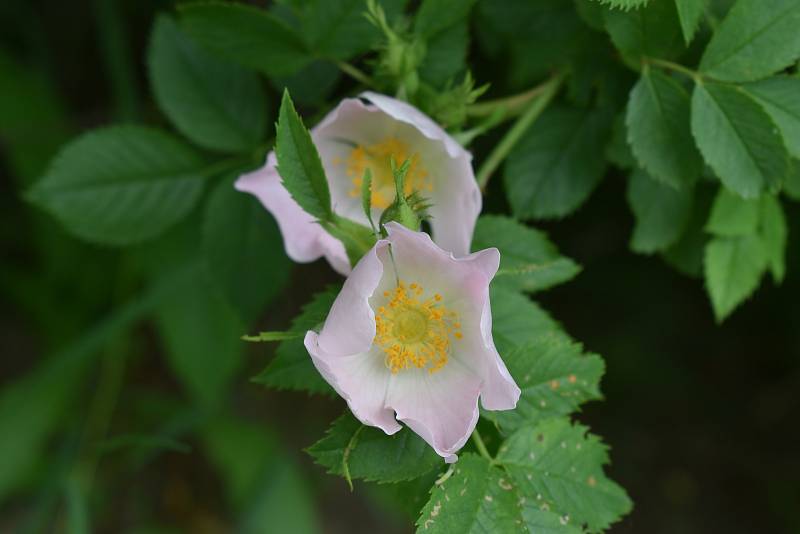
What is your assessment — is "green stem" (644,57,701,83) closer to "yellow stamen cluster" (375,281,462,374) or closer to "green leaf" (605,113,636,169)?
"green leaf" (605,113,636,169)

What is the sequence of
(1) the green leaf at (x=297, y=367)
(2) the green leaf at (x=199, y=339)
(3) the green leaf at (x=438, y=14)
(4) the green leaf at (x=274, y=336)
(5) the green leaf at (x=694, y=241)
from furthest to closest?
(2) the green leaf at (x=199, y=339) → (5) the green leaf at (x=694, y=241) → (3) the green leaf at (x=438, y=14) → (1) the green leaf at (x=297, y=367) → (4) the green leaf at (x=274, y=336)

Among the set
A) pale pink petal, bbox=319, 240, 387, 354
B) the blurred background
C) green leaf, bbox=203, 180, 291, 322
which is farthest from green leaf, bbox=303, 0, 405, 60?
the blurred background

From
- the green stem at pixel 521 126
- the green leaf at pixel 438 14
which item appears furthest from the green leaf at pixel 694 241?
the green leaf at pixel 438 14

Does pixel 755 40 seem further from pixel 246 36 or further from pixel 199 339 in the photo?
pixel 199 339

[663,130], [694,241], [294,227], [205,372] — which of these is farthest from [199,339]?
[663,130]

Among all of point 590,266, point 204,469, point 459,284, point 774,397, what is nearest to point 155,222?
point 459,284

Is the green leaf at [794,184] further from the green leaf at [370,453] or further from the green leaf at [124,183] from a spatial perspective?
the green leaf at [124,183]
